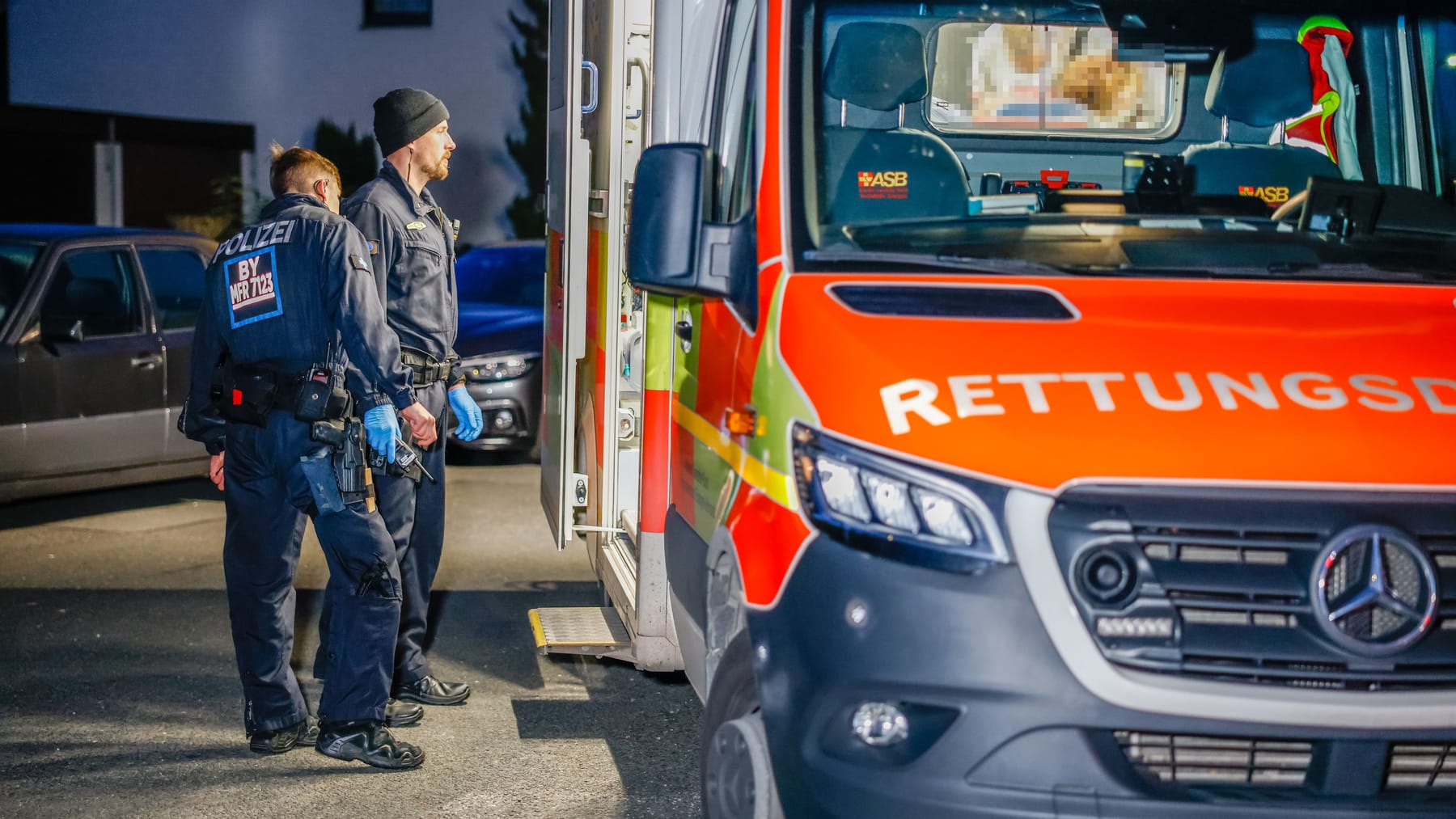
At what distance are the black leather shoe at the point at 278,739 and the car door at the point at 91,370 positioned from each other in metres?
3.97

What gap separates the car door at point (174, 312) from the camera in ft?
30.9

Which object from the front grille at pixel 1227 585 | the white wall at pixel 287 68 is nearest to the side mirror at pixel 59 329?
the front grille at pixel 1227 585

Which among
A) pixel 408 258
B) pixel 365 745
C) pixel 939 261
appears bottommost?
pixel 365 745

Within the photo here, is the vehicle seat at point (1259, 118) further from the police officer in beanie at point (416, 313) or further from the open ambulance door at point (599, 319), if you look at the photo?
the police officer in beanie at point (416, 313)

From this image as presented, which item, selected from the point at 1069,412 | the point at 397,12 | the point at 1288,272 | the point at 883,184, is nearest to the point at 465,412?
the point at 883,184

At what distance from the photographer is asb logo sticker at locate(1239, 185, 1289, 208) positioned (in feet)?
13.6

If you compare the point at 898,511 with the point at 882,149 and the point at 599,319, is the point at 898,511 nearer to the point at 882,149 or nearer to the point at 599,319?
the point at 882,149

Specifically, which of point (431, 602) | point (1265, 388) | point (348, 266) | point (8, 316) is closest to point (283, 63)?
point (8, 316)

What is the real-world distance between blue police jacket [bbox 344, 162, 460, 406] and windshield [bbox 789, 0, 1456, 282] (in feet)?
5.82

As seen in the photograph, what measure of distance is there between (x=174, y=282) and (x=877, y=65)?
640 centimetres

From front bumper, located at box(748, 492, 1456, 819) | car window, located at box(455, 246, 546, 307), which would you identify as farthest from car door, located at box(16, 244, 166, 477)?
front bumper, located at box(748, 492, 1456, 819)

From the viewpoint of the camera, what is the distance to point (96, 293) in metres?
9.16

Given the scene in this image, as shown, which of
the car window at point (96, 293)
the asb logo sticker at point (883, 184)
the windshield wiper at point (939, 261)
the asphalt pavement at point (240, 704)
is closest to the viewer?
the windshield wiper at point (939, 261)

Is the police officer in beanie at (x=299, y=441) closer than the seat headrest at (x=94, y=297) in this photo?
Yes
